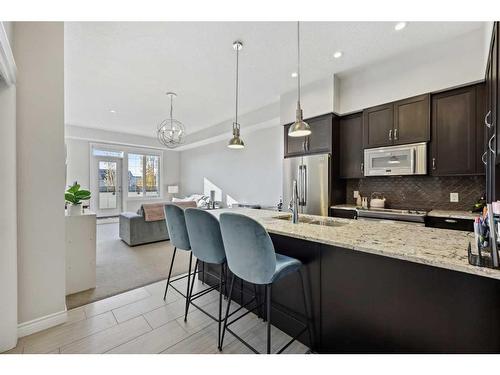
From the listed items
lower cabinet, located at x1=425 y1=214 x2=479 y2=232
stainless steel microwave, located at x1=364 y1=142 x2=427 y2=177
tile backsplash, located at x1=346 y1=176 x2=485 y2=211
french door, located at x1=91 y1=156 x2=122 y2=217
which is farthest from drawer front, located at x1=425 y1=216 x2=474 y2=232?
french door, located at x1=91 y1=156 x2=122 y2=217

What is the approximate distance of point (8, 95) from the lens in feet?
5.40

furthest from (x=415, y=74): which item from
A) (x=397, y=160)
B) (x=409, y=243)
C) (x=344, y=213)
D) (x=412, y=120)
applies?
(x=409, y=243)

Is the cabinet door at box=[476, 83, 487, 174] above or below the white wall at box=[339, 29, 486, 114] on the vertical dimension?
below

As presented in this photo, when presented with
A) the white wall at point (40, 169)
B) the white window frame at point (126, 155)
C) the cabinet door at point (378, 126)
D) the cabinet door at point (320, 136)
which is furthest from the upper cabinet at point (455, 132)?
the white window frame at point (126, 155)

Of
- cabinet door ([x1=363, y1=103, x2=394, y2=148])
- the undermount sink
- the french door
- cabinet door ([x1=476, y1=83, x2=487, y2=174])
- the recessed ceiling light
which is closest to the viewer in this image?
the undermount sink

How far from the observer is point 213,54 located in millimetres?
2979

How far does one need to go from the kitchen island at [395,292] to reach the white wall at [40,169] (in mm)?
1910

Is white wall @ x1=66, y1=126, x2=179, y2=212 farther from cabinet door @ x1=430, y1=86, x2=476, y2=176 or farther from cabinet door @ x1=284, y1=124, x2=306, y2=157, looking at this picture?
cabinet door @ x1=430, y1=86, x2=476, y2=176

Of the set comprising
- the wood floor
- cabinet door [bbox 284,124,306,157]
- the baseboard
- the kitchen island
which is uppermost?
cabinet door [bbox 284,124,306,157]

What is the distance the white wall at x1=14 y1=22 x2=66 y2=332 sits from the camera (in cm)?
182

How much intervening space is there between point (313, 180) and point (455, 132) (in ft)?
6.02

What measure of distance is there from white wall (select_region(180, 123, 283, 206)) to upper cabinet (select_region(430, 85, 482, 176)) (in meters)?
2.81
